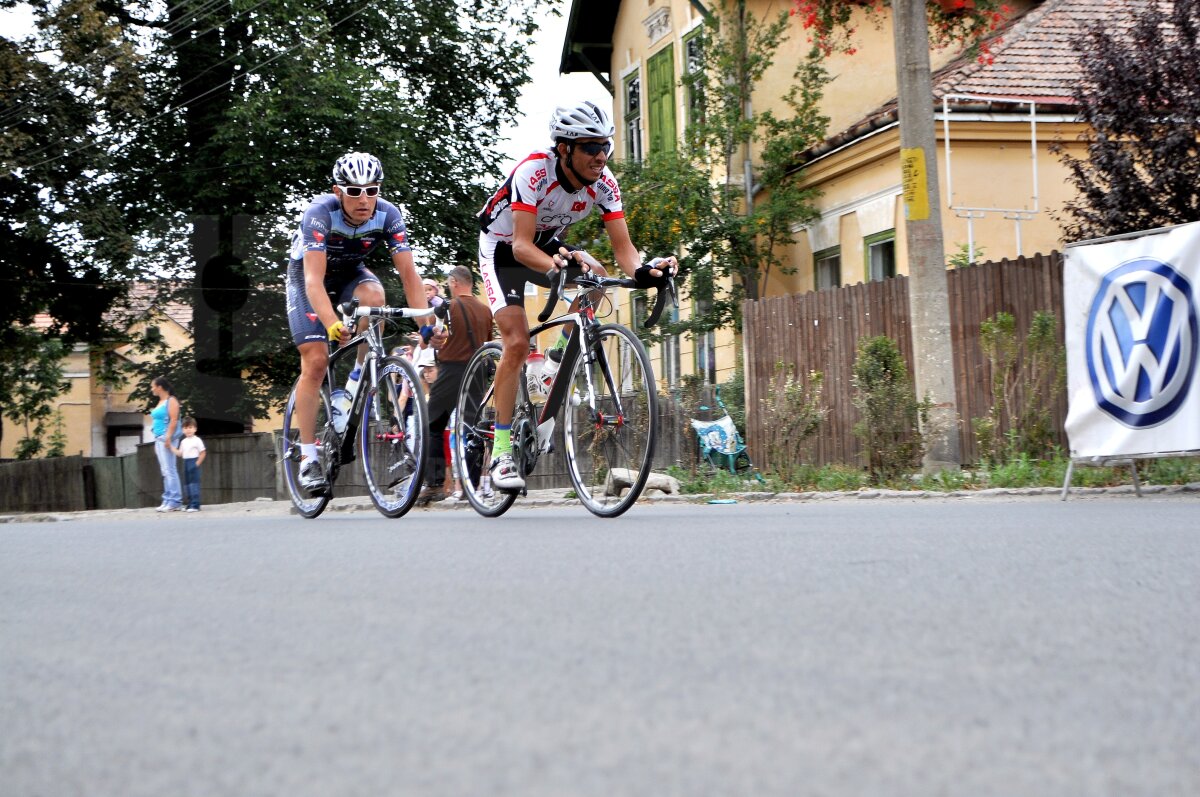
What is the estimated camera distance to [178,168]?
103ft

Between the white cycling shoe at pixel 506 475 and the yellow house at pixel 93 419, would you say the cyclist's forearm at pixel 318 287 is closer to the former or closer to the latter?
the white cycling shoe at pixel 506 475

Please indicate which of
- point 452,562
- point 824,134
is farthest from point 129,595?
point 824,134

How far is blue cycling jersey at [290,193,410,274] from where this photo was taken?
922 cm

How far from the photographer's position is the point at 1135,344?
971 centimetres

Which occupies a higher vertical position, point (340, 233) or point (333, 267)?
point (340, 233)

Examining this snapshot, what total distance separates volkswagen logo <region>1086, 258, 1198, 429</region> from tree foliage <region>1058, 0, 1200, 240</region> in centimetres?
641

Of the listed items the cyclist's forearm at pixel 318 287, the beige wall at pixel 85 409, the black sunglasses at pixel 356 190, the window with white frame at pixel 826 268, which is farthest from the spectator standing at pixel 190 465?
the beige wall at pixel 85 409

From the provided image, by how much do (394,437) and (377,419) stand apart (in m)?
0.32

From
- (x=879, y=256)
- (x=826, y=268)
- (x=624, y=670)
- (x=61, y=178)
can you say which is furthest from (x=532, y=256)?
(x=61, y=178)

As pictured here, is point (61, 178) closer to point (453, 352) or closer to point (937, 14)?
point (937, 14)

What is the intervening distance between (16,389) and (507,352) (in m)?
36.4

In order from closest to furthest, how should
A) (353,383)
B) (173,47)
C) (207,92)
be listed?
(353,383), (173,47), (207,92)

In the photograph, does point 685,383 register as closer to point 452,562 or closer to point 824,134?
point 824,134

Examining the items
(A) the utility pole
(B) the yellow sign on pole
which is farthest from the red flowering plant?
(B) the yellow sign on pole
